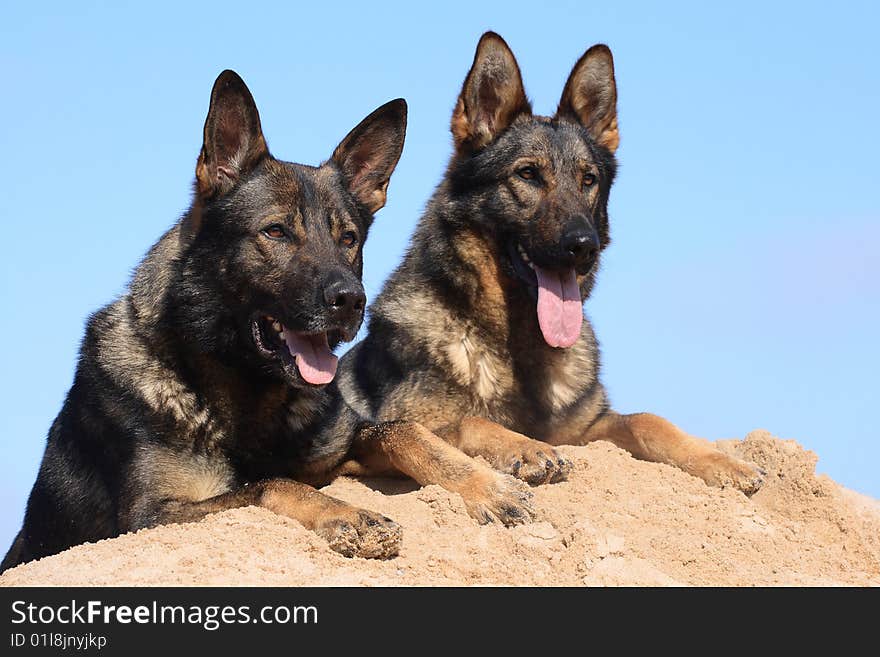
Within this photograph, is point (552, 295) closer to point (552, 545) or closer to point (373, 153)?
point (373, 153)

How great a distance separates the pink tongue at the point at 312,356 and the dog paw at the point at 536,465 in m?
1.38

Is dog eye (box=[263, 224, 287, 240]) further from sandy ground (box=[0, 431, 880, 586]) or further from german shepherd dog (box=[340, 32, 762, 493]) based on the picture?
german shepherd dog (box=[340, 32, 762, 493])

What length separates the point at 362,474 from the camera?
7234 millimetres

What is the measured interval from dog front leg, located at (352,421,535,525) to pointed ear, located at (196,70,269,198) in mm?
1903

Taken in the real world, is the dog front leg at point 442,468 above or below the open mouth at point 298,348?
below

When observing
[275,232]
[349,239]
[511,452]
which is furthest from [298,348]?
[511,452]

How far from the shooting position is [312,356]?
6656mm

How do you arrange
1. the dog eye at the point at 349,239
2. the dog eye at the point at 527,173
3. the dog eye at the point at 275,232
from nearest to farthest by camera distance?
the dog eye at the point at 275,232 < the dog eye at the point at 349,239 < the dog eye at the point at 527,173

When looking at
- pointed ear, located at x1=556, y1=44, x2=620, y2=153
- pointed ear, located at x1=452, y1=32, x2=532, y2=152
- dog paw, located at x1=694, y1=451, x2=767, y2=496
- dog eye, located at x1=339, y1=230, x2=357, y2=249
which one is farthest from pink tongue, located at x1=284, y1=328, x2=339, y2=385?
pointed ear, located at x1=556, y1=44, x2=620, y2=153

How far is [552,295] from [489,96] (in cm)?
176

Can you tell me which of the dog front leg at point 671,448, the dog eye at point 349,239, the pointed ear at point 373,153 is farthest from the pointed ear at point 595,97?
the dog eye at point 349,239

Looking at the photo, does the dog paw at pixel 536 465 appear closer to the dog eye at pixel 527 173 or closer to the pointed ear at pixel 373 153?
the pointed ear at pixel 373 153

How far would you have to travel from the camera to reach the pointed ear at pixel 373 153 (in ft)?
24.8
